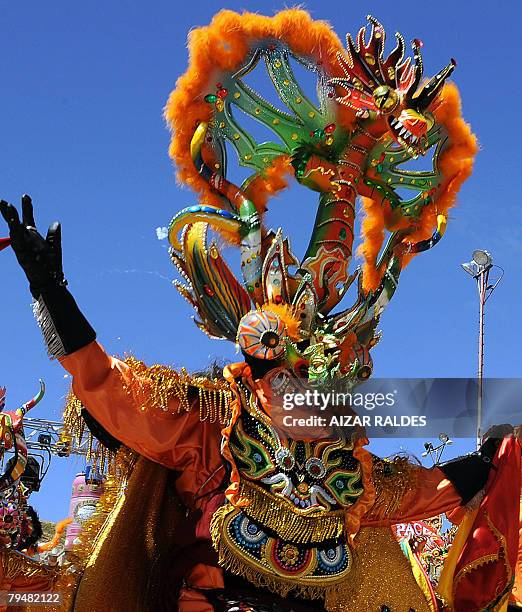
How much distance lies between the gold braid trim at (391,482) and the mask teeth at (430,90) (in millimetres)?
1682

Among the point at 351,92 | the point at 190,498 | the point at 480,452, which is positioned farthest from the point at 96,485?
the point at 351,92

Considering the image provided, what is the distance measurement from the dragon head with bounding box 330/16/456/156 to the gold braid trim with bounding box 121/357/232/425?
146 cm

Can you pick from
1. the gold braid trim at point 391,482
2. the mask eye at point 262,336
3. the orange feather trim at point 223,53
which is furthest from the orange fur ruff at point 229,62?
the gold braid trim at point 391,482

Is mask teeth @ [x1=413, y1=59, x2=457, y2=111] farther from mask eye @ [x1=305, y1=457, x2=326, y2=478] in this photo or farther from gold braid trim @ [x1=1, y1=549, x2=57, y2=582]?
gold braid trim @ [x1=1, y1=549, x2=57, y2=582]

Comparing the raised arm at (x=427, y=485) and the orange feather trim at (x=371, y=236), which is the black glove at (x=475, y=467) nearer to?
the raised arm at (x=427, y=485)

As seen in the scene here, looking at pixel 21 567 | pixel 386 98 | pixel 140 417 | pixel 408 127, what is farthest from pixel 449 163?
pixel 21 567

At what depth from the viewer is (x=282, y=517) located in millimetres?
3855

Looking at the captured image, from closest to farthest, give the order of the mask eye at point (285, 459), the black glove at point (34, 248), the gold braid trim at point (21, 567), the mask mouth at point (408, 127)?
the black glove at point (34, 248), the gold braid trim at point (21, 567), the mask eye at point (285, 459), the mask mouth at point (408, 127)

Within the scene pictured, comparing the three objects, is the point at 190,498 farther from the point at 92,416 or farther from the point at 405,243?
the point at 405,243

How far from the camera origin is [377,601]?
4.29 metres

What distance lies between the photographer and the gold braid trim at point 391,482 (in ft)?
14.3

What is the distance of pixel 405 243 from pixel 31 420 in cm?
876

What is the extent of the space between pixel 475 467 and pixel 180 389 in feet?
5.00

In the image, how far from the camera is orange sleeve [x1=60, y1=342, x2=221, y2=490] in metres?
3.67
